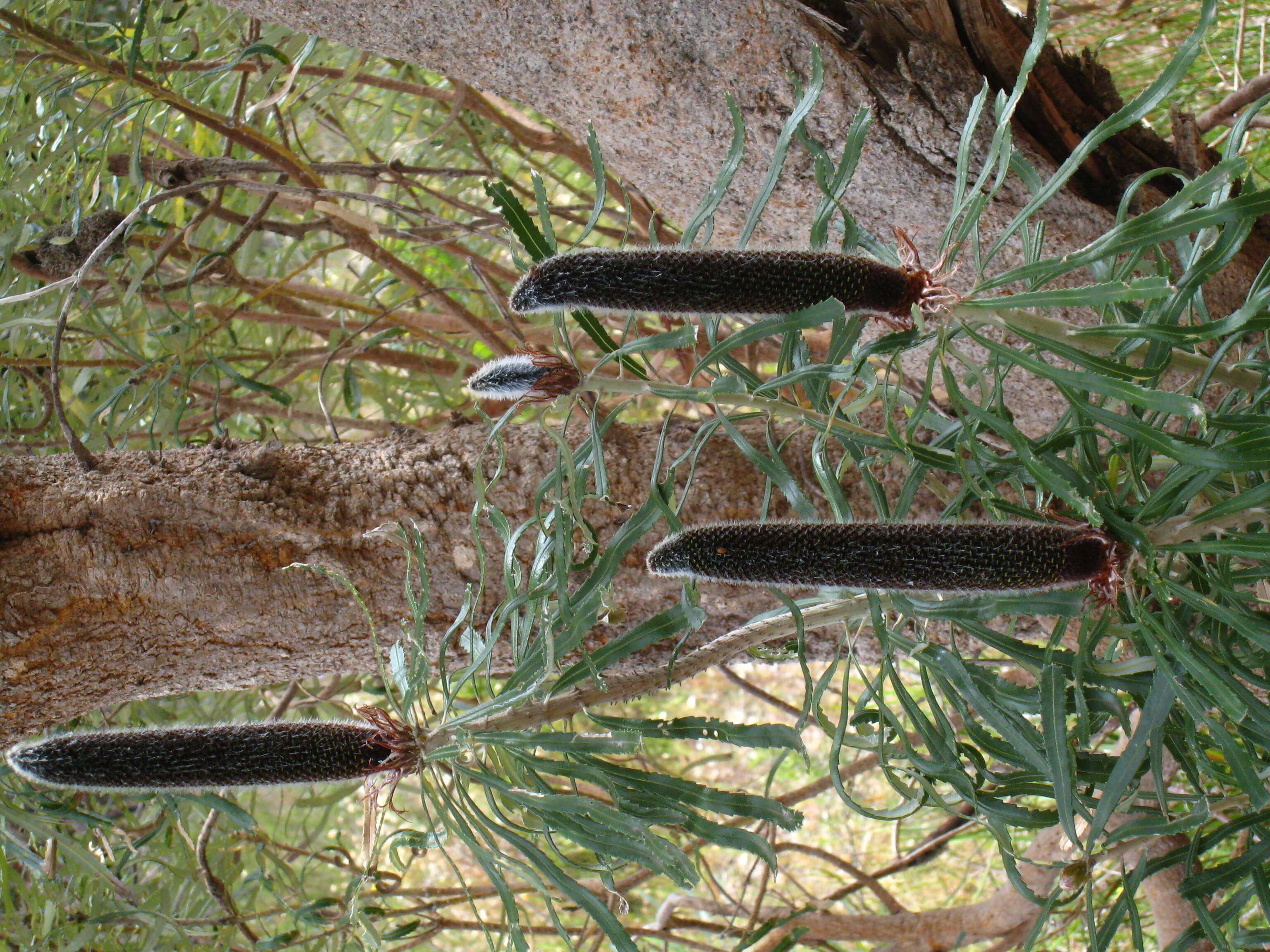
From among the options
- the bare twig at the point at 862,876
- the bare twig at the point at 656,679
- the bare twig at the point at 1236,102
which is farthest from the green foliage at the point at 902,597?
the bare twig at the point at 862,876

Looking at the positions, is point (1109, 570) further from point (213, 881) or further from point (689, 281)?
point (213, 881)

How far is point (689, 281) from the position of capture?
2.17ft

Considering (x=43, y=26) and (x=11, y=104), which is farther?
(x=43, y=26)

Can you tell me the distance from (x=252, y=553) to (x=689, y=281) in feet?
2.27

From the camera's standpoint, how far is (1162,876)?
1415 mm

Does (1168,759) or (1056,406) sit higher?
(1056,406)

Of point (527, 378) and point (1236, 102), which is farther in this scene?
point (1236, 102)

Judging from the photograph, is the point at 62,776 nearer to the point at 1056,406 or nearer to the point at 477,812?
the point at 477,812

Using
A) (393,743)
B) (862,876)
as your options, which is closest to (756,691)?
(862,876)

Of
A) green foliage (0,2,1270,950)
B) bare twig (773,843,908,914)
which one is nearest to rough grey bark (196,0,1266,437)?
green foliage (0,2,1270,950)

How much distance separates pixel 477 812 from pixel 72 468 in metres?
0.64

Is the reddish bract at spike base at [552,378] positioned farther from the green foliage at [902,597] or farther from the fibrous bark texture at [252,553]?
the fibrous bark texture at [252,553]

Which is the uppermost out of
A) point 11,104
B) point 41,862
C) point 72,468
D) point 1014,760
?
point 11,104

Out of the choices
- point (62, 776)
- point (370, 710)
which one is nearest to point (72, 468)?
point (62, 776)
